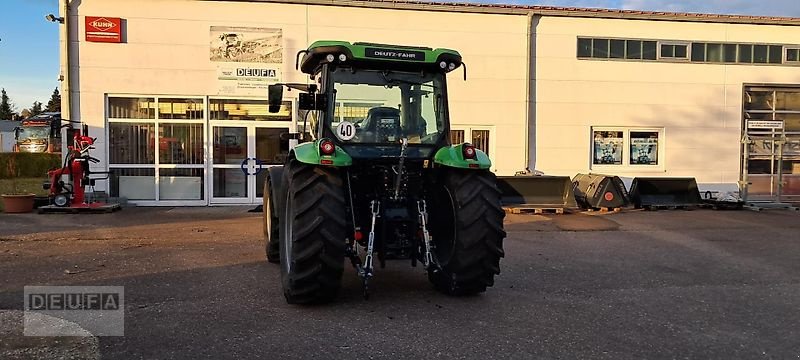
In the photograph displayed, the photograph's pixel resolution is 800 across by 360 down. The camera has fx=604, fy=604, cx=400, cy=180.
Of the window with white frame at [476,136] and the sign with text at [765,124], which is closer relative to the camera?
the window with white frame at [476,136]

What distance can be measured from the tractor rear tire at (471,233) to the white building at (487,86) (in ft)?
30.1

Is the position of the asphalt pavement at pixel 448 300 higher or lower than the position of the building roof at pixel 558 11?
lower

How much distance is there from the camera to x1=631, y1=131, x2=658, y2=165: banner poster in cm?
1616

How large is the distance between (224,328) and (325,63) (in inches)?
107

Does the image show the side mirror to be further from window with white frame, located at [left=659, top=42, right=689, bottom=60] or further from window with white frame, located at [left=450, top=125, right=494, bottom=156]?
window with white frame, located at [left=659, top=42, right=689, bottom=60]

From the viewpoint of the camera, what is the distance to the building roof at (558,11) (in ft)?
48.8

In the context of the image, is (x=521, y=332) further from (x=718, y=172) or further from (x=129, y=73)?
(x=718, y=172)

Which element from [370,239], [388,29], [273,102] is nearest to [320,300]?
A: [370,239]

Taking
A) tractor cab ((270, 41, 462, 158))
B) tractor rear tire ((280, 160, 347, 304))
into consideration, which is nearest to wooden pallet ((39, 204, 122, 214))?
tractor cab ((270, 41, 462, 158))

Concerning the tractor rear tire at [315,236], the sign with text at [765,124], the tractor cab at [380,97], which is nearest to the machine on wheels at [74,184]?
the tractor cab at [380,97]

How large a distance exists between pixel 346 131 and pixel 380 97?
0.54 metres

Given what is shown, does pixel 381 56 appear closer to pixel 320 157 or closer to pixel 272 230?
pixel 320 157

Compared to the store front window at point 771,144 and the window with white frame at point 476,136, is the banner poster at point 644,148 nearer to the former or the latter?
the store front window at point 771,144

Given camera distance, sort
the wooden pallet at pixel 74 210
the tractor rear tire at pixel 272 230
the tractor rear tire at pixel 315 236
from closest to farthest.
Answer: the tractor rear tire at pixel 315 236 < the tractor rear tire at pixel 272 230 < the wooden pallet at pixel 74 210
